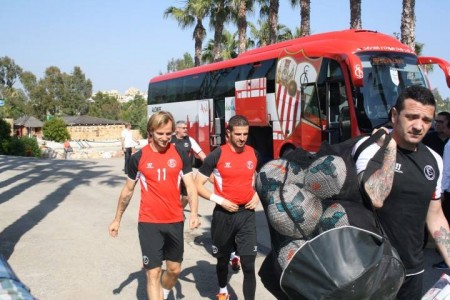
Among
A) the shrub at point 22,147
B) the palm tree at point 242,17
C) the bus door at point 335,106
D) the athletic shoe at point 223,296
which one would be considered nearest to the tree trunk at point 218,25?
the palm tree at point 242,17

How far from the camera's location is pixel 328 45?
1188cm

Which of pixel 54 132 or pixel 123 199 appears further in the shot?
→ pixel 54 132

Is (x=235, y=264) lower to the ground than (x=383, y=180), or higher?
lower

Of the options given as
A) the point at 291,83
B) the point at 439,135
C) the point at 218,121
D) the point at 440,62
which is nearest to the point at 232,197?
the point at 439,135

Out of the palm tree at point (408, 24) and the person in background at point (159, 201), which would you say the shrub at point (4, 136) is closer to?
the palm tree at point (408, 24)

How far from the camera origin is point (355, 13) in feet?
56.4

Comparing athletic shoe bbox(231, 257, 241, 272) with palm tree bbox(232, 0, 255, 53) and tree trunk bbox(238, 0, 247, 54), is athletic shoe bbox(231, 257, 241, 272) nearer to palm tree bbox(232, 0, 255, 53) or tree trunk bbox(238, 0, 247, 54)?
palm tree bbox(232, 0, 255, 53)

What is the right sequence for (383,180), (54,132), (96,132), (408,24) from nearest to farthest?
1. (383,180)
2. (408,24)
3. (54,132)
4. (96,132)

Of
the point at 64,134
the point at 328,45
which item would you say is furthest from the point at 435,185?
the point at 64,134

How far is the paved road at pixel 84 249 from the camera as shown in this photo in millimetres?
5699

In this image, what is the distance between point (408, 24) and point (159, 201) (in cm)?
1260

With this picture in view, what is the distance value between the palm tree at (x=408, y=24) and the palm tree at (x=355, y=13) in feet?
8.18

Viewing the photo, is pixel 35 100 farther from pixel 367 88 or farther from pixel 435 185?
pixel 435 185

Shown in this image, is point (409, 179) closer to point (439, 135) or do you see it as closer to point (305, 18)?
point (439, 135)
